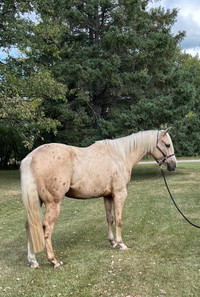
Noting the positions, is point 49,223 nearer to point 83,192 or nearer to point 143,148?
point 83,192

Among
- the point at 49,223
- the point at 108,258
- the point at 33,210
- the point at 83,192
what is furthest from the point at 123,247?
the point at 33,210

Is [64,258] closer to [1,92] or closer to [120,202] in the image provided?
[120,202]

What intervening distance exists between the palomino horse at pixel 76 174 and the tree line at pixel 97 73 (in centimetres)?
723

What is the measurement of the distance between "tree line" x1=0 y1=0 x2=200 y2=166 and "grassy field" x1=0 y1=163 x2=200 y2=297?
5797 mm

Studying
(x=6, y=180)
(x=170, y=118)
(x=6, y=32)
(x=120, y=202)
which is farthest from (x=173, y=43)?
(x=120, y=202)

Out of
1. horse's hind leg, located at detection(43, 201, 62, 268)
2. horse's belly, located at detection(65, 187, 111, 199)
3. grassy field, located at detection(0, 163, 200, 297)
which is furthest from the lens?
horse's belly, located at detection(65, 187, 111, 199)

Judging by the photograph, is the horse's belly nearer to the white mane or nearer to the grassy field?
the white mane

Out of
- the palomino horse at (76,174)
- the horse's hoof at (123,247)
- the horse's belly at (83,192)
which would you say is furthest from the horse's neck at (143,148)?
the horse's hoof at (123,247)

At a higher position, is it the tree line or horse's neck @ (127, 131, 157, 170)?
the tree line

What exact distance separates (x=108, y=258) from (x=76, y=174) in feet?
4.42

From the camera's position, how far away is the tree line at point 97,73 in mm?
11688

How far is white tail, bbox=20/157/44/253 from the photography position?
3.73 meters

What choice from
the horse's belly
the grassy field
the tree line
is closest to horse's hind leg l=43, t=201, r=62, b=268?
the grassy field

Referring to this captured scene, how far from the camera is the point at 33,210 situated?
3754 millimetres
